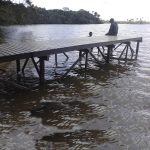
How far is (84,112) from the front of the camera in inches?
415

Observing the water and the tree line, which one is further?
the tree line

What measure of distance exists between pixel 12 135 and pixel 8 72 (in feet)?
27.3

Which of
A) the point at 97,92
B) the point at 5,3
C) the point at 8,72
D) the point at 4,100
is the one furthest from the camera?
the point at 5,3

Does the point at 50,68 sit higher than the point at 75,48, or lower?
lower

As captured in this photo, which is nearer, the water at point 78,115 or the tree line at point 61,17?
the water at point 78,115

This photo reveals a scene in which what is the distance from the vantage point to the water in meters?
8.27

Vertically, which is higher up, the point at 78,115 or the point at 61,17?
the point at 78,115

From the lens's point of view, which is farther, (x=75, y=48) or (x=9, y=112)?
(x=75, y=48)

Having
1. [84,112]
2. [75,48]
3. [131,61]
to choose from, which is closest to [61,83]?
[75,48]

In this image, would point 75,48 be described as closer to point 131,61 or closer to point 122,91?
point 122,91

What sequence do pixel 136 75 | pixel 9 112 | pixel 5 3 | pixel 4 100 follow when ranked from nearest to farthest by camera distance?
1. pixel 9 112
2. pixel 4 100
3. pixel 136 75
4. pixel 5 3

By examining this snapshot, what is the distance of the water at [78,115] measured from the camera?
827 cm

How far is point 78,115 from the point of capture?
10.2 m

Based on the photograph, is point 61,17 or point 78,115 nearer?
point 78,115
